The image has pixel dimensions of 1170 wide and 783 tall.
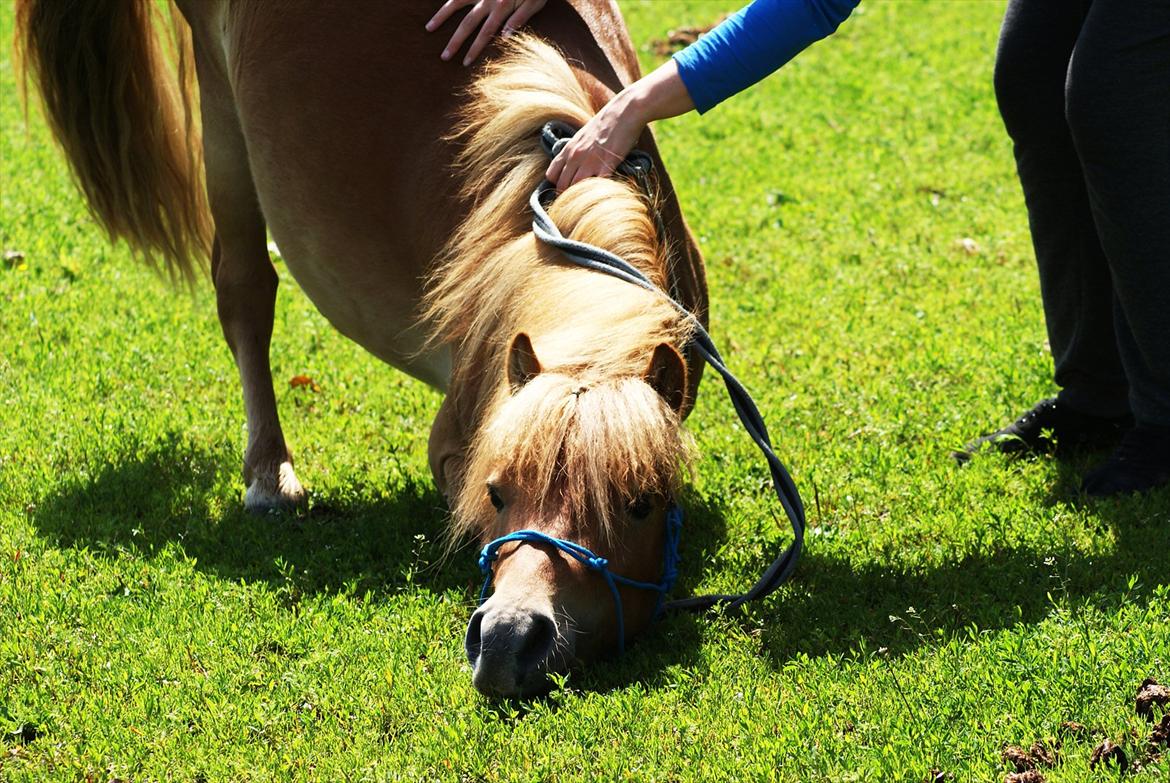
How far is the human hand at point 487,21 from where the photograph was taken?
4539 millimetres

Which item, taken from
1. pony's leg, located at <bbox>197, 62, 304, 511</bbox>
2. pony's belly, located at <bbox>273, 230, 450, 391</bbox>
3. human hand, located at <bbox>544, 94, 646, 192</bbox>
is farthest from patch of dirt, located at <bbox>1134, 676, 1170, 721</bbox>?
pony's leg, located at <bbox>197, 62, 304, 511</bbox>

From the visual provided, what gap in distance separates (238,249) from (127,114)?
0.86m

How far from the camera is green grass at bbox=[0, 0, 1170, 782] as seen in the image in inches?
125

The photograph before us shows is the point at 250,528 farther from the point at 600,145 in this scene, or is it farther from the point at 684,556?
the point at 600,145

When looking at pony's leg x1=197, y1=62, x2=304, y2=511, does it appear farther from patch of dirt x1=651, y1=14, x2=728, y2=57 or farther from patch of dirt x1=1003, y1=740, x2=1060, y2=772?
patch of dirt x1=651, y1=14, x2=728, y2=57

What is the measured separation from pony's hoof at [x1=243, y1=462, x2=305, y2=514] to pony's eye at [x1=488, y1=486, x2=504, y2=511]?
1.57m

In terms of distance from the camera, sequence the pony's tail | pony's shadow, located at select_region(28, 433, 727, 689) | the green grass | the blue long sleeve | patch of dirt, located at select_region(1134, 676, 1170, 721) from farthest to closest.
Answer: the pony's tail, pony's shadow, located at select_region(28, 433, 727, 689), the blue long sleeve, the green grass, patch of dirt, located at select_region(1134, 676, 1170, 721)

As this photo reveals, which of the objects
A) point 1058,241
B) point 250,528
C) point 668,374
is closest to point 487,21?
point 668,374

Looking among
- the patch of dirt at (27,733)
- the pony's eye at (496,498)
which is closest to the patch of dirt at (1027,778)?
the pony's eye at (496,498)

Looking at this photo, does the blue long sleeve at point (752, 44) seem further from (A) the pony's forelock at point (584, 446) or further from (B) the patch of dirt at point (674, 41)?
(B) the patch of dirt at point (674, 41)

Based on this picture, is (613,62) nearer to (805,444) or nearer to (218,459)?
(805,444)

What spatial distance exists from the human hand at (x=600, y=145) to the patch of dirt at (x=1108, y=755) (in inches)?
83.0

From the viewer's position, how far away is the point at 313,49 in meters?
4.87

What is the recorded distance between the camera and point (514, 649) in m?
3.18
